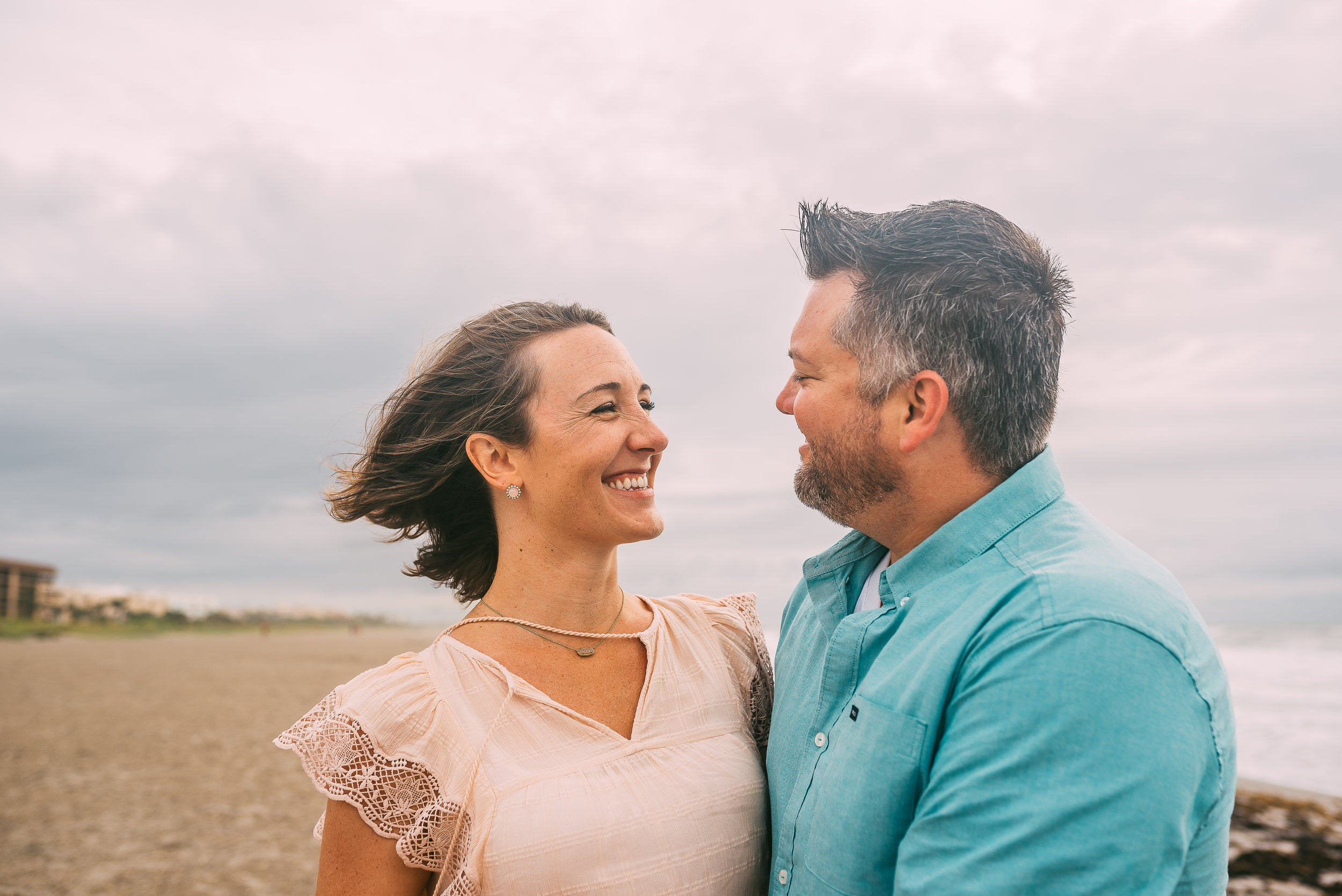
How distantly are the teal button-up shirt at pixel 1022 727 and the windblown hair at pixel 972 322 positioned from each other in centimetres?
15

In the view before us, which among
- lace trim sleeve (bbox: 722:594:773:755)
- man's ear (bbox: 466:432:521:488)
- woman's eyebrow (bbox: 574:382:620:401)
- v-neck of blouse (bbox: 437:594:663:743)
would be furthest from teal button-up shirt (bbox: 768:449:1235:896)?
man's ear (bbox: 466:432:521:488)

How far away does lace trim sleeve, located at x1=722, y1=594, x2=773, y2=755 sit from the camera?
3.22 metres

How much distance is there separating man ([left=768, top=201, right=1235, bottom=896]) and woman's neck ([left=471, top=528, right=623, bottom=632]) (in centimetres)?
71

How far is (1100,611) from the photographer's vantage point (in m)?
1.72

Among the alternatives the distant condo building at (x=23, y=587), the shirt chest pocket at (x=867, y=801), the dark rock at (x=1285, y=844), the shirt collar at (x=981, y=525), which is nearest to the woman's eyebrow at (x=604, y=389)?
the shirt collar at (x=981, y=525)

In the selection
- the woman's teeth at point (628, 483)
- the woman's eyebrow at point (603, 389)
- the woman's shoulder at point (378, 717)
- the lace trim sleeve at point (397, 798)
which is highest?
the woman's eyebrow at point (603, 389)

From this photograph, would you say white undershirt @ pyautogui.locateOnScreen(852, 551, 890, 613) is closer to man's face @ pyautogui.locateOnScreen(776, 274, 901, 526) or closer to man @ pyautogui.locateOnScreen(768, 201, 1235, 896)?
man @ pyautogui.locateOnScreen(768, 201, 1235, 896)

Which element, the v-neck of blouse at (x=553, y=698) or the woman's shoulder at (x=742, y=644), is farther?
the woman's shoulder at (x=742, y=644)

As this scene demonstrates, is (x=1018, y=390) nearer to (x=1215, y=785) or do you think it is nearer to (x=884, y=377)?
(x=884, y=377)

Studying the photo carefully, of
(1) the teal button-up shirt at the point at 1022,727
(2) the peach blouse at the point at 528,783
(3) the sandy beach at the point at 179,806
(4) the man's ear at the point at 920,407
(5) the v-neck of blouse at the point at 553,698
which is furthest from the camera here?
(3) the sandy beach at the point at 179,806

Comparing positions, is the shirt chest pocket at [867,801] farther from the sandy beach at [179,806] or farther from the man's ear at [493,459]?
the sandy beach at [179,806]

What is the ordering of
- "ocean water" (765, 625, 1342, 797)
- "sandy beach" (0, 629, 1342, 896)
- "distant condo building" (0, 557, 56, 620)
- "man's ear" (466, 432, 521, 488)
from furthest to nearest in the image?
"distant condo building" (0, 557, 56, 620) < "ocean water" (765, 625, 1342, 797) < "sandy beach" (0, 629, 1342, 896) < "man's ear" (466, 432, 521, 488)

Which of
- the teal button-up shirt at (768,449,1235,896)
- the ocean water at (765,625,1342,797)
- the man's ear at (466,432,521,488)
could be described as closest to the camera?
the teal button-up shirt at (768,449,1235,896)

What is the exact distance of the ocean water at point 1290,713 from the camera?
553 inches
